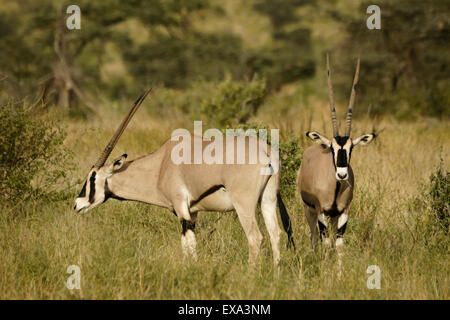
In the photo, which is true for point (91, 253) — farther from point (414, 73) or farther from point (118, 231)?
point (414, 73)

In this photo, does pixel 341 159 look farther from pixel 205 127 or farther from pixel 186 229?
pixel 205 127

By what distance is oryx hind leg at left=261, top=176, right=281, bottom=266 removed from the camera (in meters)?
5.16

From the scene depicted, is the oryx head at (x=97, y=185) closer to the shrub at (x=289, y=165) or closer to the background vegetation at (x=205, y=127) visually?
the background vegetation at (x=205, y=127)

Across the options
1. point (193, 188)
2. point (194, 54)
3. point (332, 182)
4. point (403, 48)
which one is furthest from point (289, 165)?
point (194, 54)

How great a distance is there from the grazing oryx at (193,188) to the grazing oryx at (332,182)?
336 millimetres

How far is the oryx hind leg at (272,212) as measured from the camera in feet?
16.9

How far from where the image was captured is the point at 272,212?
5230 millimetres

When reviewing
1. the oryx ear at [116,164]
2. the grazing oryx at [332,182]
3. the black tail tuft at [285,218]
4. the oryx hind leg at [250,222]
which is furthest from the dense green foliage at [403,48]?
the oryx hind leg at [250,222]

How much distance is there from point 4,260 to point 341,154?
301cm

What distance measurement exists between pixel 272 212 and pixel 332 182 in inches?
26.5

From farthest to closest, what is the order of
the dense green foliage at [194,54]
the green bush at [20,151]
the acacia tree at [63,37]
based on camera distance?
the acacia tree at [63,37] < the dense green foliage at [194,54] < the green bush at [20,151]

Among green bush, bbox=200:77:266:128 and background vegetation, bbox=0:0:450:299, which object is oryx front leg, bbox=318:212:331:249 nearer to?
background vegetation, bbox=0:0:450:299

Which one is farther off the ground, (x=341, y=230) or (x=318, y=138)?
(x=318, y=138)
